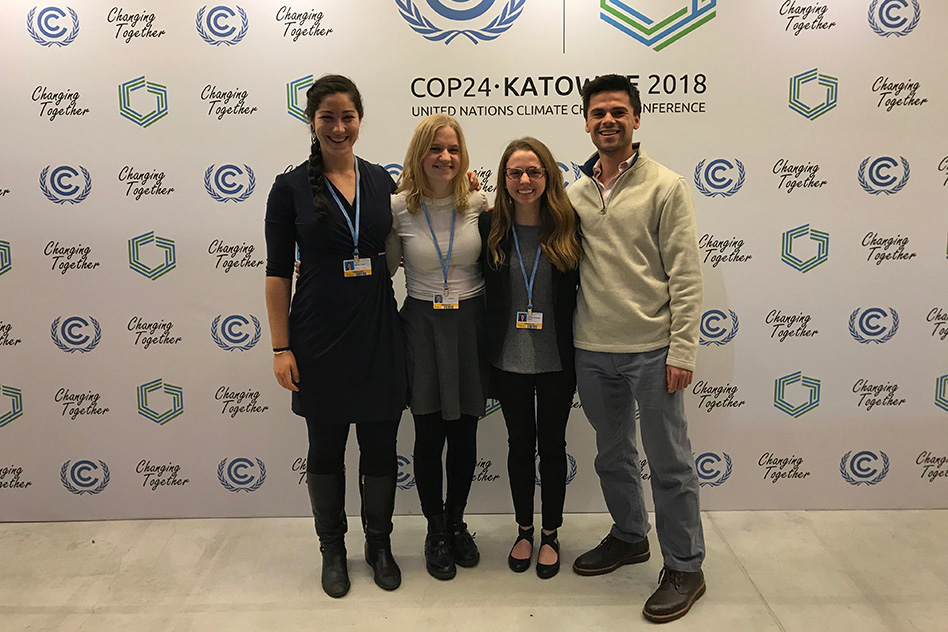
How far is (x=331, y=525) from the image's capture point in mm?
2457

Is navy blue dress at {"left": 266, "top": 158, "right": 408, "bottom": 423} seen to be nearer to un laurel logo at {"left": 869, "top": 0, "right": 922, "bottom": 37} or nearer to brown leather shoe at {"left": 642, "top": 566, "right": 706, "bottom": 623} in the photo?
brown leather shoe at {"left": 642, "top": 566, "right": 706, "bottom": 623}

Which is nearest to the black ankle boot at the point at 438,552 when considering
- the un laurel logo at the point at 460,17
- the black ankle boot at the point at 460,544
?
the black ankle boot at the point at 460,544

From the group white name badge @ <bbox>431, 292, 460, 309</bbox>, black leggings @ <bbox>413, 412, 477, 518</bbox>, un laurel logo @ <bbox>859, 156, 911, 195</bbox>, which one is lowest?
black leggings @ <bbox>413, 412, 477, 518</bbox>

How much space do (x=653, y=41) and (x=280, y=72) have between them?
5.09ft

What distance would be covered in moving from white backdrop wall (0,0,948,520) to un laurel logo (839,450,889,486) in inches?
0.4

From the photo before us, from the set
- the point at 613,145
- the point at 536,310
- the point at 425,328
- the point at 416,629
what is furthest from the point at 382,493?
the point at 613,145

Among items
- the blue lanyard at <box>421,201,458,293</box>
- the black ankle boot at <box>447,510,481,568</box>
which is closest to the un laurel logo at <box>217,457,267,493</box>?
the black ankle boot at <box>447,510,481,568</box>

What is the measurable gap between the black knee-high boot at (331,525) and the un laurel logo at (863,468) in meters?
2.22

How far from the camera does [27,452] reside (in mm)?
2977

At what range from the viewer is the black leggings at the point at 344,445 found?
2385mm

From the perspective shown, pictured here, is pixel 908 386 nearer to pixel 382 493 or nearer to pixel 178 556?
pixel 382 493

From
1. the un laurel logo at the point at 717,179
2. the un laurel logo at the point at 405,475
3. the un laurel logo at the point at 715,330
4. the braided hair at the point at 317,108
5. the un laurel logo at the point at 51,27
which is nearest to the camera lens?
the braided hair at the point at 317,108

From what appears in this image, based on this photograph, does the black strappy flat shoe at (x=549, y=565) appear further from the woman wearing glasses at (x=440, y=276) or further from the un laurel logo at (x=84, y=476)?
the un laurel logo at (x=84, y=476)

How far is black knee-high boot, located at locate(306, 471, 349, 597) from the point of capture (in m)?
2.42
